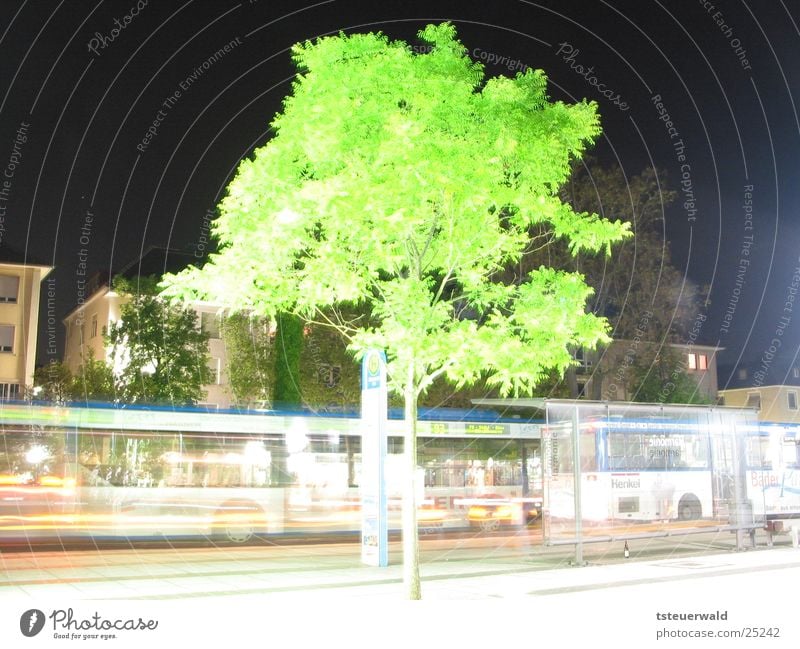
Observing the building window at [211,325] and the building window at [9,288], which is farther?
the building window at [9,288]

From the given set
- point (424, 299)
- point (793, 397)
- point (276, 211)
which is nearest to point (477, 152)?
point (424, 299)

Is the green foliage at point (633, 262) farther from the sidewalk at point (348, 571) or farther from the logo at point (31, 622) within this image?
the logo at point (31, 622)

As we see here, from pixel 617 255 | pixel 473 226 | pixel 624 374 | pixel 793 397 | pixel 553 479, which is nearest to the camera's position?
pixel 473 226

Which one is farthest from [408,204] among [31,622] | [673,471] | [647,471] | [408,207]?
[673,471]

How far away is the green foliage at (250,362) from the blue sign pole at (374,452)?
34446 millimetres

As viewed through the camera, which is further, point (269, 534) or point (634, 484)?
point (269, 534)

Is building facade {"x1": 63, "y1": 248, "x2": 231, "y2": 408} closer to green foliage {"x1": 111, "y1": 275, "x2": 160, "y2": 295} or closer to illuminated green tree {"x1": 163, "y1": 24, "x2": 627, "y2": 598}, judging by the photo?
green foliage {"x1": 111, "y1": 275, "x2": 160, "y2": 295}

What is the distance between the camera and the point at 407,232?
1305 centimetres

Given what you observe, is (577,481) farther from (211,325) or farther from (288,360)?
(211,325)

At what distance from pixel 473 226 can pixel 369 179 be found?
6.81 ft

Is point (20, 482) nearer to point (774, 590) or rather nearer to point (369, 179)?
point (369, 179)

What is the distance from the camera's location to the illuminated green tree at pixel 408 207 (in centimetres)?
1283

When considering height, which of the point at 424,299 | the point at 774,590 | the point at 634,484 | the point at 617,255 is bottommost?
the point at 774,590

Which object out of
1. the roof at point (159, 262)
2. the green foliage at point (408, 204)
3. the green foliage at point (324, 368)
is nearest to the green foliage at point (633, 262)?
the green foliage at point (324, 368)
